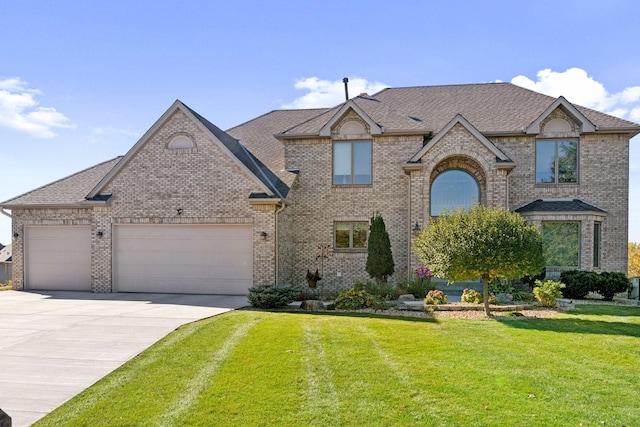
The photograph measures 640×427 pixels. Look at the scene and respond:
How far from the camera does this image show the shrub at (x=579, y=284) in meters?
14.4

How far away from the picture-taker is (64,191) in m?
17.8

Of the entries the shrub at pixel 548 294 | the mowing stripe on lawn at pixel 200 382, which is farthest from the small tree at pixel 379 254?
the mowing stripe on lawn at pixel 200 382

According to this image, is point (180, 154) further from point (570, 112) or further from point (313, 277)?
point (570, 112)

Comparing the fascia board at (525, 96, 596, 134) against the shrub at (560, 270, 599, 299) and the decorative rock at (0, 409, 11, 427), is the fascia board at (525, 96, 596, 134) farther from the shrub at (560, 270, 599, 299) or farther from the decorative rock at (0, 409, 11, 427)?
the decorative rock at (0, 409, 11, 427)

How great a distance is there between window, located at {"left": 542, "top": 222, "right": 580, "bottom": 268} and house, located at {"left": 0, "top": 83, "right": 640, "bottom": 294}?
0.05 m

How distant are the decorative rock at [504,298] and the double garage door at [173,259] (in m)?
8.32

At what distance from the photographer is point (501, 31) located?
12.5m

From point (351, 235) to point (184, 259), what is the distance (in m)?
6.81

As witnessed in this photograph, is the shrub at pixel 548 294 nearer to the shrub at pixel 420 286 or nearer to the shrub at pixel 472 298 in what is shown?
the shrub at pixel 472 298

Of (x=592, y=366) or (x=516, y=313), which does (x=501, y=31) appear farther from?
(x=592, y=366)

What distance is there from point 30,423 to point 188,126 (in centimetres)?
1229

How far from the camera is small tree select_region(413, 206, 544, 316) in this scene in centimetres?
1021

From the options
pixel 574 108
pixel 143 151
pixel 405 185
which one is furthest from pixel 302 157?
pixel 574 108

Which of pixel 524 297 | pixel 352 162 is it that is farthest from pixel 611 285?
Answer: pixel 352 162
